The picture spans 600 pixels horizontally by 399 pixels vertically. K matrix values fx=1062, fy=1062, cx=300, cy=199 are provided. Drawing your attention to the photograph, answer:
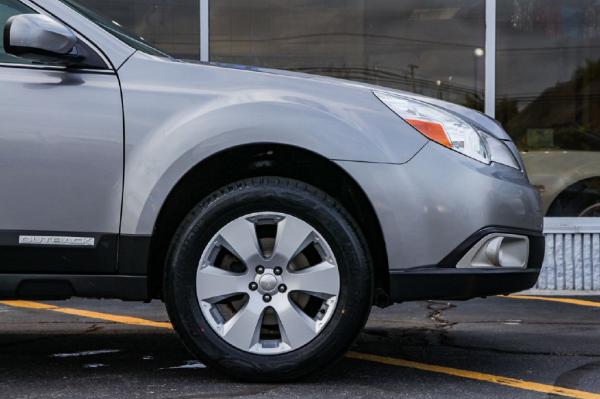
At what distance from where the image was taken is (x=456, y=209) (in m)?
4.19

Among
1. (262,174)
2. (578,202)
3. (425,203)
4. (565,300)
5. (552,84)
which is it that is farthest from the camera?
(552,84)

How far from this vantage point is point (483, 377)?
455cm

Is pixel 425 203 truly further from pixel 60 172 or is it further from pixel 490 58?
pixel 490 58

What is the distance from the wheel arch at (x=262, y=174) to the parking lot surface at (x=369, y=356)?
1.34 ft

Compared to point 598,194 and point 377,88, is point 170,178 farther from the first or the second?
point 598,194

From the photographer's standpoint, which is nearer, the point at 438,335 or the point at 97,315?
the point at 438,335

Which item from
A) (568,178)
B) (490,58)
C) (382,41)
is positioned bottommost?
(568,178)

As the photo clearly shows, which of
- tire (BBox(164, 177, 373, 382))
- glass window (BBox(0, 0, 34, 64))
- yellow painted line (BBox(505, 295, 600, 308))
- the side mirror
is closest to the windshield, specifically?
glass window (BBox(0, 0, 34, 64))

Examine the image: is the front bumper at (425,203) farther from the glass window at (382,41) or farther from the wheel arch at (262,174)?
the glass window at (382,41)

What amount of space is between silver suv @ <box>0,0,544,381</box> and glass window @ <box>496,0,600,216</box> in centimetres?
440

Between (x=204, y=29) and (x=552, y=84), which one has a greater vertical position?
(x=204, y=29)

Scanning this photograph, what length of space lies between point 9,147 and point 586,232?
522cm

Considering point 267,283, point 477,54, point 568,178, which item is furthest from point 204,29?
point 267,283

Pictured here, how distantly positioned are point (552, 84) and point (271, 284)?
5075 mm
